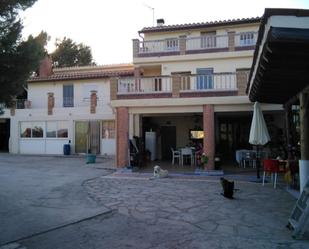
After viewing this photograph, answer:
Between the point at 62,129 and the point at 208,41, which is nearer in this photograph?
the point at 208,41

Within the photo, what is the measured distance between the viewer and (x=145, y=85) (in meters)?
17.9

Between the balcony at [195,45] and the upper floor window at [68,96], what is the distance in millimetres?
6766

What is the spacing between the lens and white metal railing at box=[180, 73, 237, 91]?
16828 mm

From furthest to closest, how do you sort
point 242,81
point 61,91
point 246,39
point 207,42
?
point 61,91, point 207,42, point 246,39, point 242,81

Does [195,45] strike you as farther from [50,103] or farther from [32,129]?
[32,129]

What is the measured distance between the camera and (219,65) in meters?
22.2

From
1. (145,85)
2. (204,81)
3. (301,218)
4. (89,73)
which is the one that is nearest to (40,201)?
(301,218)

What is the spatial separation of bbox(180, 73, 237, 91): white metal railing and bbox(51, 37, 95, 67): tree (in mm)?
32046

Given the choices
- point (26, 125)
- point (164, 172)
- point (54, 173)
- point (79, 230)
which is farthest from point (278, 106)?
point (26, 125)

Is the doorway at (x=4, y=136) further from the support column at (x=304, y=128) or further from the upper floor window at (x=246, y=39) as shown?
the support column at (x=304, y=128)

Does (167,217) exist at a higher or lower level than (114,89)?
lower

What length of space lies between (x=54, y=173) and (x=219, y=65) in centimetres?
1172

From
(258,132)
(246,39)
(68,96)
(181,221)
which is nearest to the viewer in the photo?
(181,221)

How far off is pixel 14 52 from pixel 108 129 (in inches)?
721
